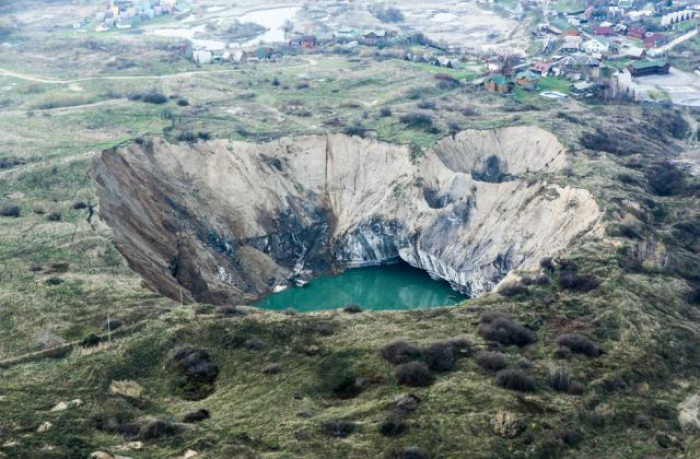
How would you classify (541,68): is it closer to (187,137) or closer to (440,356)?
(187,137)

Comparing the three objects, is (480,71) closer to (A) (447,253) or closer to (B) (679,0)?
(A) (447,253)

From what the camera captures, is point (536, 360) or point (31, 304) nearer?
point (536, 360)

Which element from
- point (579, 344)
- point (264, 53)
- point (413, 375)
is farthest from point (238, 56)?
point (413, 375)

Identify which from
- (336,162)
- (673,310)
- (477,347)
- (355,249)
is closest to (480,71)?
(336,162)

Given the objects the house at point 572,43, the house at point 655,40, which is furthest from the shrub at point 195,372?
the house at point 655,40

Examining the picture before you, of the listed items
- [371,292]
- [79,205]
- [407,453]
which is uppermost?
[79,205]

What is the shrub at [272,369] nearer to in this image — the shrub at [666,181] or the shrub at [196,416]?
the shrub at [196,416]
